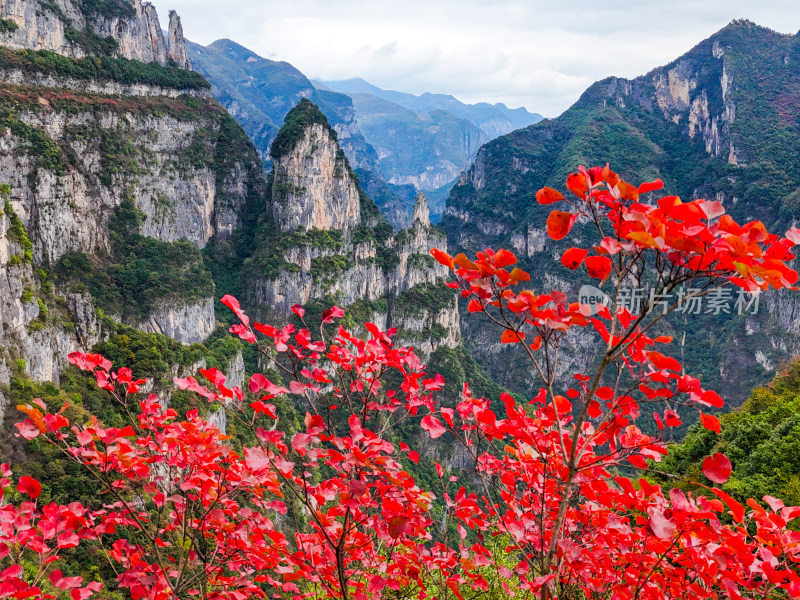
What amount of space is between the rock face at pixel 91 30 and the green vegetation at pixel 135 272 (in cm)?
1196

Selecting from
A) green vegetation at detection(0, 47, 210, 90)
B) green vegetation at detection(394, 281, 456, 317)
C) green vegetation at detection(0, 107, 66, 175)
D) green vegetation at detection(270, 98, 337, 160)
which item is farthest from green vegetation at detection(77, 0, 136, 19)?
green vegetation at detection(394, 281, 456, 317)

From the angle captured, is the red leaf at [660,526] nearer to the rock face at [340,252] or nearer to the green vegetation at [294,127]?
the rock face at [340,252]

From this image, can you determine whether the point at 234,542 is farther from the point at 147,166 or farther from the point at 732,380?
the point at 732,380

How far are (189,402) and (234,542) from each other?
24.2 metres

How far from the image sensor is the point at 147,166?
40281mm

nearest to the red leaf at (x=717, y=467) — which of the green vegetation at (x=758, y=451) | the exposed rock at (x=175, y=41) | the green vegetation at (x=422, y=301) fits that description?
the green vegetation at (x=758, y=451)

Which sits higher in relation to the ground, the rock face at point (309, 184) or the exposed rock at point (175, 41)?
the exposed rock at point (175, 41)

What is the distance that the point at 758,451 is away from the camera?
37.6ft

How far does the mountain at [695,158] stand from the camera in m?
59.1

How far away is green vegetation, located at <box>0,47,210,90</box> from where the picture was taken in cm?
3319

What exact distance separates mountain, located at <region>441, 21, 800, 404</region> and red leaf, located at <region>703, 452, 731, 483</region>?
204ft

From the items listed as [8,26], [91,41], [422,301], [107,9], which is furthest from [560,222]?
[107,9]

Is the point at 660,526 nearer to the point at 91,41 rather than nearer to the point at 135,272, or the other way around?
the point at 135,272

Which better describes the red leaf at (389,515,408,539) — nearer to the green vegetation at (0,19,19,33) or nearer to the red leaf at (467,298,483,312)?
the red leaf at (467,298,483,312)
